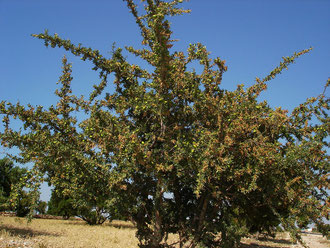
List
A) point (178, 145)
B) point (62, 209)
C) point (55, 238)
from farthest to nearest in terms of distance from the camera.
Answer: point (62, 209) → point (55, 238) → point (178, 145)

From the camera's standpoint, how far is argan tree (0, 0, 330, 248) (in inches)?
247

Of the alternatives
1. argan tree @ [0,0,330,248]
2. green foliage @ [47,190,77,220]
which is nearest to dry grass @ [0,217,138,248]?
argan tree @ [0,0,330,248]

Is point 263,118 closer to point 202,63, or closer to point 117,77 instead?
point 202,63

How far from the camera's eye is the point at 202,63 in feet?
26.8

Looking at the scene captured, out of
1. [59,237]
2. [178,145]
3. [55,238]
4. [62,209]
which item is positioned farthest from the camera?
[62,209]

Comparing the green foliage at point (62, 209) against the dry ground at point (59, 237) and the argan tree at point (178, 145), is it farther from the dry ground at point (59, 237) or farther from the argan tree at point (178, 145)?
the argan tree at point (178, 145)

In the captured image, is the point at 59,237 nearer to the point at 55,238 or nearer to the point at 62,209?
the point at 55,238

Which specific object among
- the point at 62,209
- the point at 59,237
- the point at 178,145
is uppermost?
the point at 178,145

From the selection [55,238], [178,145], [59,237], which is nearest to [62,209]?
[59,237]

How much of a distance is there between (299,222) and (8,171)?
93.6 ft

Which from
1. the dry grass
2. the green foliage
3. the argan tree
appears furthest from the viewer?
the green foliage

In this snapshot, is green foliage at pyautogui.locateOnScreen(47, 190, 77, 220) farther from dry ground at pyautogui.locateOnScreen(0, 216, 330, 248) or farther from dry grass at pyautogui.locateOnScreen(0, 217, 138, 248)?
dry grass at pyautogui.locateOnScreen(0, 217, 138, 248)

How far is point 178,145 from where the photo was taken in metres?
6.32

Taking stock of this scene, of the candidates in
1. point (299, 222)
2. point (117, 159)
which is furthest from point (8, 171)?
point (299, 222)
